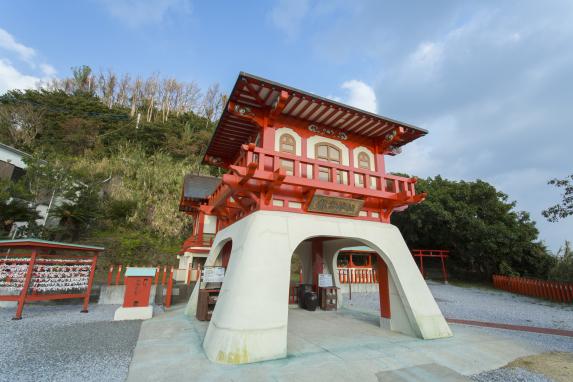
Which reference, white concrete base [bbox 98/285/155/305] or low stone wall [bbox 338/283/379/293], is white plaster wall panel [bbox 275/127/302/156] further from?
low stone wall [bbox 338/283/379/293]

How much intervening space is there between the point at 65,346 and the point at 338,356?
240 inches

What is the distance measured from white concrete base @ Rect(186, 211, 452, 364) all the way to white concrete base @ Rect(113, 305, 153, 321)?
4.06 meters

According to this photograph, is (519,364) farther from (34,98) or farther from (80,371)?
(34,98)

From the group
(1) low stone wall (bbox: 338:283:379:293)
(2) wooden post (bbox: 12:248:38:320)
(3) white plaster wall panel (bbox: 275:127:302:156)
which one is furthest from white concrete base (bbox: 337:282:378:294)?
(2) wooden post (bbox: 12:248:38:320)

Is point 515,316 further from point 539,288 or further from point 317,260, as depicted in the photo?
point 317,260

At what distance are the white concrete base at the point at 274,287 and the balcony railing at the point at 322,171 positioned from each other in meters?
1.13

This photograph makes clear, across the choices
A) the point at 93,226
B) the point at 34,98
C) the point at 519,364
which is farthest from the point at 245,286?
the point at 34,98

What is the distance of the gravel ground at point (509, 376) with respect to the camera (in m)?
4.34

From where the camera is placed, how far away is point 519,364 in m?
5.10

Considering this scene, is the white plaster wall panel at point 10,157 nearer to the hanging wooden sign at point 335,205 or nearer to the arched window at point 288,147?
the arched window at point 288,147

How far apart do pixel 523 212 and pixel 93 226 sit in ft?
124

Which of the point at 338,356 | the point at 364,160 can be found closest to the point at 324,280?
the point at 364,160

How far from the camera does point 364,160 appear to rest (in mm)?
8797

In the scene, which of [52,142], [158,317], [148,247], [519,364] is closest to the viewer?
[519,364]
